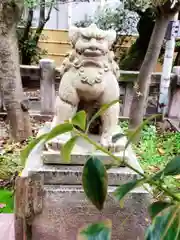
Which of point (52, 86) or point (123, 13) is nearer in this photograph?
point (52, 86)

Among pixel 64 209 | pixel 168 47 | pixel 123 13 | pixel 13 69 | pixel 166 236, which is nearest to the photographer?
pixel 166 236

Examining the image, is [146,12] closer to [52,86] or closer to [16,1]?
[52,86]

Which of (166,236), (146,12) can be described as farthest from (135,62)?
(166,236)

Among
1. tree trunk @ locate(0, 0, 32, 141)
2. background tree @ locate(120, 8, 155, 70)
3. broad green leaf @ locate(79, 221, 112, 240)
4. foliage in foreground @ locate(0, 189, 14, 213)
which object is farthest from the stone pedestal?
background tree @ locate(120, 8, 155, 70)

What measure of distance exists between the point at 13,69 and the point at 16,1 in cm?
54

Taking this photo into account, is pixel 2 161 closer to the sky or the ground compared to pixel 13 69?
closer to the ground

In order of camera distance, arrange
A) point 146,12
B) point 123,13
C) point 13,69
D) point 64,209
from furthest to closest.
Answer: point 123,13, point 146,12, point 13,69, point 64,209

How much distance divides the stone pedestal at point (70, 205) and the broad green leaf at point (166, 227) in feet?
2.95

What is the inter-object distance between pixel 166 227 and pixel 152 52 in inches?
97.6

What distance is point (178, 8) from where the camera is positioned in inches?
99.3

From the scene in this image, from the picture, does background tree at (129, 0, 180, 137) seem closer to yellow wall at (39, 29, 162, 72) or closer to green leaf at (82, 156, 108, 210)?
green leaf at (82, 156, 108, 210)

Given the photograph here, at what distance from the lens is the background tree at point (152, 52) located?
2.50 m

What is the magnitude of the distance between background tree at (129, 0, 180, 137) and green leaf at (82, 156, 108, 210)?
2.15 meters

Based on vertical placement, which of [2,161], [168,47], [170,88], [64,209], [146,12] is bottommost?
[2,161]
